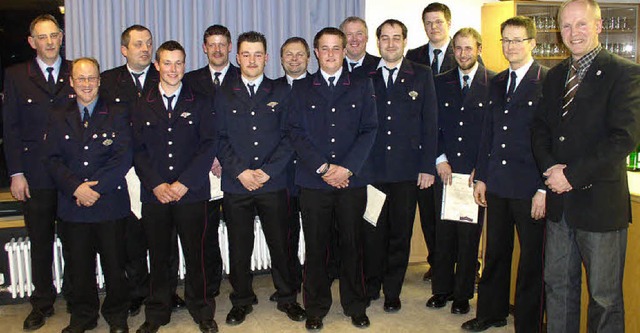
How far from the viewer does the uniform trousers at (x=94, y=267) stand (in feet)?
10.3

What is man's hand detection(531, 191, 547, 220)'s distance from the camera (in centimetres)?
284

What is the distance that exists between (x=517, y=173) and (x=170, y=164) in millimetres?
1857

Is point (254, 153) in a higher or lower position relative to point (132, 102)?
lower

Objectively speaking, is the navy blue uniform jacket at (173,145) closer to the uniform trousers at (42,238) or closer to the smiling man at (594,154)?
the uniform trousers at (42,238)

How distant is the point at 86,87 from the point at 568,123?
7.92 feet

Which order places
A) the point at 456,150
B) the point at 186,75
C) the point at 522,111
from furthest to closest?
the point at 186,75 < the point at 456,150 < the point at 522,111

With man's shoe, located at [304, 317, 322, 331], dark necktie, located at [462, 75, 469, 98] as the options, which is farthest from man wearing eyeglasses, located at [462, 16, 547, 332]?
man's shoe, located at [304, 317, 322, 331]

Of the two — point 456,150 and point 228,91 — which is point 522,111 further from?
point 228,91

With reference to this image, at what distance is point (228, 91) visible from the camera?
11.0 feet

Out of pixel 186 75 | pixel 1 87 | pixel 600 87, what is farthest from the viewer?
pixel 1 87

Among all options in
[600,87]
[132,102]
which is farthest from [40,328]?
[600,87]

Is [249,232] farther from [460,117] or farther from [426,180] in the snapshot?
[460,117]

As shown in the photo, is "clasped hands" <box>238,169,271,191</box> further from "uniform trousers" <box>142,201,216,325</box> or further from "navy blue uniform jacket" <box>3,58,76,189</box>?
"navy blue uniform jacket" <box>3,58,76,189</box>

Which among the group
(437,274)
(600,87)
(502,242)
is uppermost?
(600,87)
